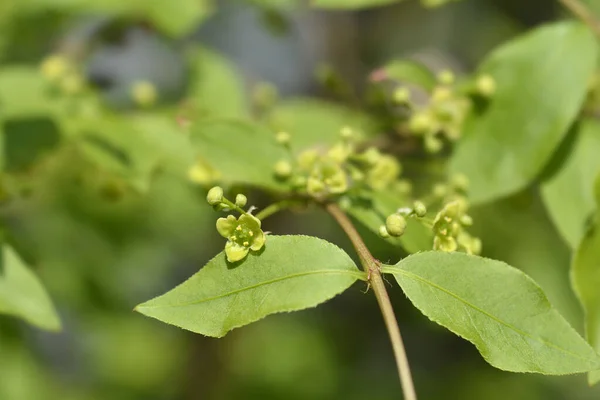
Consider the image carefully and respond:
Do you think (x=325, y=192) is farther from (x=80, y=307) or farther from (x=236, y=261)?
(x=80, y=307)

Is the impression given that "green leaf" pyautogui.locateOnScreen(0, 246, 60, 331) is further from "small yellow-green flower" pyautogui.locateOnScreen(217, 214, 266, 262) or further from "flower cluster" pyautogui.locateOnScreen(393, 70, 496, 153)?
"flower cluster" pyautogui.locateOnScreen(393, 70, 496, 153)

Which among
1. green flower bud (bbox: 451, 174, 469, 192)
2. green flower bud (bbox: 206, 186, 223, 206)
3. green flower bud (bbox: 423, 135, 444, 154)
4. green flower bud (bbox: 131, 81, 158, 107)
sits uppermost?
green flower bud (bbox: 131, 81, 158, 107)

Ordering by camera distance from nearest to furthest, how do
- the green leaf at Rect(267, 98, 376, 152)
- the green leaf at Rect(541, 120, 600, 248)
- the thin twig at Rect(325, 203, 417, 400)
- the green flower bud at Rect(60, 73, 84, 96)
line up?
the thin twig at Rect(325, 203, 417, 400), the green leaf at Rect(541, 120, 600, 248), the green flower bud at Rect(60, 73, 84, 96), the green leaf at Rect(267, 98, 376, 152)

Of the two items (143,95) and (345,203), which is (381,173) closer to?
(345,203)

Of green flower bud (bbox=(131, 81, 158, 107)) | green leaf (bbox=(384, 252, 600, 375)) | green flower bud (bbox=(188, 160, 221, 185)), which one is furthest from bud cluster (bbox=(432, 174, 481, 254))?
green flower bud (bbox=(131, 81, 158, 107))

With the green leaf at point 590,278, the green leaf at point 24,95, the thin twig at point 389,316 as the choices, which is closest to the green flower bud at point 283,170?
the thin twig at point 389,316

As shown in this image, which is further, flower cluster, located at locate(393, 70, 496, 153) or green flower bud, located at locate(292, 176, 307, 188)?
flower cluster, located at locate(393, 70, 496, 153)

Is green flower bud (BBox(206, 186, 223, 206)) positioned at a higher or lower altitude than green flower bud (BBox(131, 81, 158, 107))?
lower
